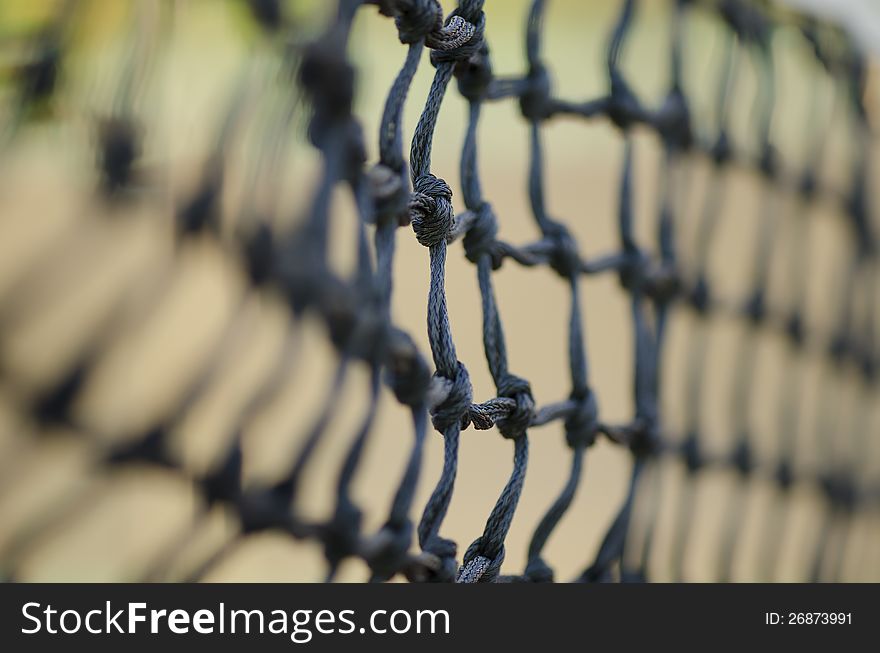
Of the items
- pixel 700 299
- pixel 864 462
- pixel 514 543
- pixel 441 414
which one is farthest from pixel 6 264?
pixel 514 543

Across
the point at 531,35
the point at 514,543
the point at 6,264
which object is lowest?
the point at 514,543

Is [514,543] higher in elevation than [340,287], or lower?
lower

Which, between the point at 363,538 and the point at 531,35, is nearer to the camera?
the point at 363,538

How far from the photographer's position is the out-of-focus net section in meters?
0.24

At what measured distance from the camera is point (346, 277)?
322 millimetres

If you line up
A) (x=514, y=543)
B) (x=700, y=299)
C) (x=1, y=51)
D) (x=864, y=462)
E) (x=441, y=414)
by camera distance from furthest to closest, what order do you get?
1. (x=514, y=543)
2. (x=864, y=462)
3. (x=700, y=299)
4. (x=441, y=414)
5. (x=1, y=51)

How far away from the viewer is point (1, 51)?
24 cm

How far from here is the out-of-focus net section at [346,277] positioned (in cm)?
24

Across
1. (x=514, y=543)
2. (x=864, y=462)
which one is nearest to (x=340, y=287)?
(x=864, y=462)

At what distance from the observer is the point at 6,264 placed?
25 cm

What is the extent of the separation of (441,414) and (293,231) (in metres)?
0.09

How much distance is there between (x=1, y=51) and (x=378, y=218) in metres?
0.13

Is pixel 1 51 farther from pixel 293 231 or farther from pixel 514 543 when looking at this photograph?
pixel 514 543

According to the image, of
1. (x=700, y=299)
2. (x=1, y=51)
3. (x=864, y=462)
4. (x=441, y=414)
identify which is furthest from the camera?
(x=864, y=462)
